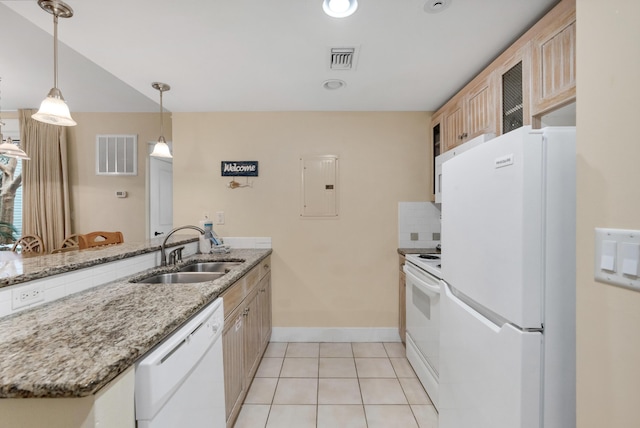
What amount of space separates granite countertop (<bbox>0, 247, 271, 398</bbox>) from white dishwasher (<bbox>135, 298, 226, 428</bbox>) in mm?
42

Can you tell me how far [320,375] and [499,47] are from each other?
266cm

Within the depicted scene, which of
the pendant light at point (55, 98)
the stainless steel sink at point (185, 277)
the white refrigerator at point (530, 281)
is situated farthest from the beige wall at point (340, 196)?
the white refrigerator at point (530, 281)

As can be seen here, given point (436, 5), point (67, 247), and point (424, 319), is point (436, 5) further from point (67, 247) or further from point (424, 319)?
point (67, 247)

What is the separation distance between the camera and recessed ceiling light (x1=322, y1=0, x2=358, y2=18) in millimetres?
1347

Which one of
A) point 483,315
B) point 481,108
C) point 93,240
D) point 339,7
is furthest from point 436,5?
point 93,240

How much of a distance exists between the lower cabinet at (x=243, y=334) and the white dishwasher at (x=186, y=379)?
26 centimetres

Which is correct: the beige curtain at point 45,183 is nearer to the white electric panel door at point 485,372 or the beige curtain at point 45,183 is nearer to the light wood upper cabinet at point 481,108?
the white electric panel door at point 485,372

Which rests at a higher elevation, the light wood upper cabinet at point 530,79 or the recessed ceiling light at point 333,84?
the recessed ceiling light at point 333,84

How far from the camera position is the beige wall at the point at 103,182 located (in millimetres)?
3666

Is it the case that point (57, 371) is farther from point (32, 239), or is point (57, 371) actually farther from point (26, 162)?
point (26, 162)

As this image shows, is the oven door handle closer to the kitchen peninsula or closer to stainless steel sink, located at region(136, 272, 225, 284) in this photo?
the kitchen peninsula

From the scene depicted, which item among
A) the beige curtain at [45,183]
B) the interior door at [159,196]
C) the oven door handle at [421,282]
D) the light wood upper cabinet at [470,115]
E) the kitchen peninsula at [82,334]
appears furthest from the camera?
the interior door at [159,196]

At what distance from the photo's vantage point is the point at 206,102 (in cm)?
256

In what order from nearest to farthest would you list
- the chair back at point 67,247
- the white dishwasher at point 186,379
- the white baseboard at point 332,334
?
1. the white dishwasher at point 186,379
2. the chair back at point 67,247
3. the white baseboard at point 332,334
